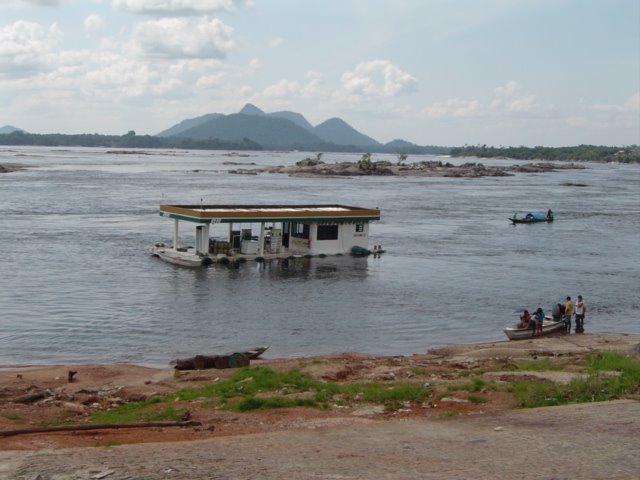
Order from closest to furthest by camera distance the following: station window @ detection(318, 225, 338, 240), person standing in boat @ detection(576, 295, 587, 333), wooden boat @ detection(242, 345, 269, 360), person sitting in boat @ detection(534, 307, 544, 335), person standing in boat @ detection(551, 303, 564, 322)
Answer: wooden boat @ detection(242, 345, 269, 360) < person sitting in boat @ detection(534, 307, 544, 335) < person standing in boat @ detection(576, 295, 587, 333) < person standing in boat @ detection(551, 303, 564, 322) < station window @ detection(318, 225, 338, 240)

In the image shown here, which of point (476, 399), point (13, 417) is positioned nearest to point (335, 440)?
point (476, 399)

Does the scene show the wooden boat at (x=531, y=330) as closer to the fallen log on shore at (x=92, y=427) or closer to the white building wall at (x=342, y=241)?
the fallen log on shore at (x=92, y=427)

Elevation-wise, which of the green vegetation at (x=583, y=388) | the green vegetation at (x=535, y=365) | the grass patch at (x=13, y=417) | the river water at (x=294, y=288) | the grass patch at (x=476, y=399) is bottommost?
the river water at (x=294, y=288)

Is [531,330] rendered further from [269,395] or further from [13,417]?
[13,417]

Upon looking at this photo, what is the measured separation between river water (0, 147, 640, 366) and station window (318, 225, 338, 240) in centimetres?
164

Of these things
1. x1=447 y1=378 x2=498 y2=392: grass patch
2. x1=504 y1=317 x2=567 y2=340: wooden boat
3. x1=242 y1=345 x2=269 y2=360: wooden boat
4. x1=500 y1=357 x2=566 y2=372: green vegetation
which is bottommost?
x1=242 y1=345 x2=269 y2=360: wooden boat

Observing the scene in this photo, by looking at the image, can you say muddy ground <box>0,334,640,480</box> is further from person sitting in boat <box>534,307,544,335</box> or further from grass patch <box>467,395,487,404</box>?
person sitting in boat <box>534,307,544,335</box>

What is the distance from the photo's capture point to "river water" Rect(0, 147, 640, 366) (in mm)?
28078

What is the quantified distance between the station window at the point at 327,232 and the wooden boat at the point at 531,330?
63.3 feet

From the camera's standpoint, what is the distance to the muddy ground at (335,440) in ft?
40.5

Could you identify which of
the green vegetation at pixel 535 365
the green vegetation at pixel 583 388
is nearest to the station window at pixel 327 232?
the green vegetation at pixel 535 365

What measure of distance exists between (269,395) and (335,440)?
4110 millimetres

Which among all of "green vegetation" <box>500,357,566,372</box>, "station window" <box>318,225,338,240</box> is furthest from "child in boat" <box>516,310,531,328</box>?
"station window" <box>318,225,338,240</box>

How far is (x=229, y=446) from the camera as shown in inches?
536
